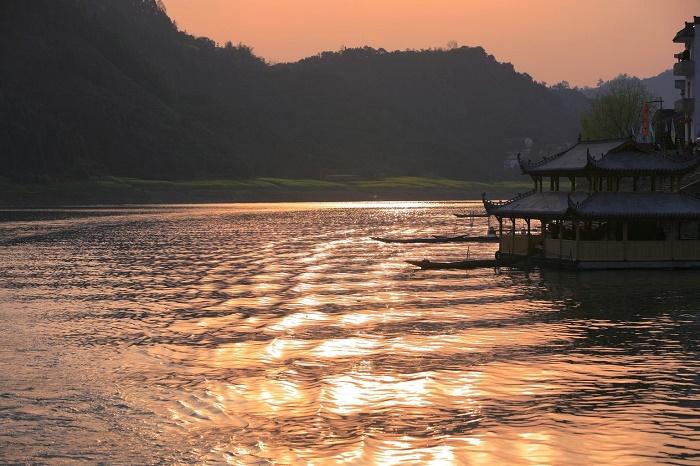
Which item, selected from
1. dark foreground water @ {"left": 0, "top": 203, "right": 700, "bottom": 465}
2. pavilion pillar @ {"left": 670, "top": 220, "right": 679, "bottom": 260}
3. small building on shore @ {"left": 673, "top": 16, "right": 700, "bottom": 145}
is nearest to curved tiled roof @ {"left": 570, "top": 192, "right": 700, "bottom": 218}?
pavilion pillar @ {"left": 670, "top": 220, "right": 679, "bottom": 260}

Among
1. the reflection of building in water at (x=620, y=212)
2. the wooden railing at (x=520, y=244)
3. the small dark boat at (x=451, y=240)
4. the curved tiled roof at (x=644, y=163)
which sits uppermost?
the curved tiled roof at (x=644, y=163)

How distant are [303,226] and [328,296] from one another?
295 ft

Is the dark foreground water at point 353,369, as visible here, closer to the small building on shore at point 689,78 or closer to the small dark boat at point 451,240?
the small dark boat at point 451,240

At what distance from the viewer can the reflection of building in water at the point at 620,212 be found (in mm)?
61781

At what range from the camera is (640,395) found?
26.0 metres

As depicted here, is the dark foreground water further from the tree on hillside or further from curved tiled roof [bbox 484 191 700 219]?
the tree on hillside

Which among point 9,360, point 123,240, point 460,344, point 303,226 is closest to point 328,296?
point 460,344

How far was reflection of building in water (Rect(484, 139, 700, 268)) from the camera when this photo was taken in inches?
2432

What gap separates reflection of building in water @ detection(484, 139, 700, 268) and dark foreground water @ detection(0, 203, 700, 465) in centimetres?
200

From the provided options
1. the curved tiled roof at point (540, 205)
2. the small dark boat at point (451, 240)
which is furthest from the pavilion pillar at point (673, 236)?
the small dark boat at point (451, 240)

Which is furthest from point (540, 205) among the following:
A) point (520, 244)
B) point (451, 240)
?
point (451, 240)

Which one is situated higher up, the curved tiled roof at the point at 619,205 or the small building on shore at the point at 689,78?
the small building on shore at the point at 689,78

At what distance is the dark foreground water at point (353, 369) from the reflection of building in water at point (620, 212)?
2.00 meters

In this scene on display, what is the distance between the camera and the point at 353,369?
2980 centimetres
